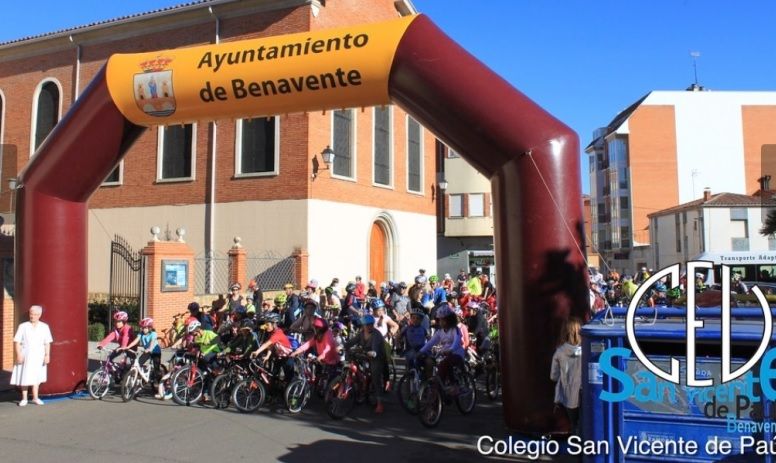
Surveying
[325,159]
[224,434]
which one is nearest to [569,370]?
[224,434]

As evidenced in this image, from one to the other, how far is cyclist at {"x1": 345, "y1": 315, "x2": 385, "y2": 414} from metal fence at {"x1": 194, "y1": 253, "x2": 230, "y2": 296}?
10.9m

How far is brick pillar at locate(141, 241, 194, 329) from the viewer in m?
15.1

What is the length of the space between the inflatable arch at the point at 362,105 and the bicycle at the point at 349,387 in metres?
2.38

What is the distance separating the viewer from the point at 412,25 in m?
8.00

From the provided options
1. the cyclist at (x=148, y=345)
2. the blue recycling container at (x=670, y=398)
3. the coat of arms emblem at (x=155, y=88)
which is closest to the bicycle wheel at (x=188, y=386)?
the cyclist at (x=148, y=345)

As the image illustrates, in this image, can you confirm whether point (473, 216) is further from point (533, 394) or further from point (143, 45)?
point (533, 394)

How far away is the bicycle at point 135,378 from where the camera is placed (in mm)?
9766

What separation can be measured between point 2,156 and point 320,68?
24.1 m

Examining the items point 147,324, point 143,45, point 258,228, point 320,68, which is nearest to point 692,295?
point 320,68

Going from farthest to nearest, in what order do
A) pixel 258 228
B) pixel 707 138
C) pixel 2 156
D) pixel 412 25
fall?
pixel 707 138 < pixel 2 156 < pixel 258 228 < pixel 412 25

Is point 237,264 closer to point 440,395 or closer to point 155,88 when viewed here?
point 155,88

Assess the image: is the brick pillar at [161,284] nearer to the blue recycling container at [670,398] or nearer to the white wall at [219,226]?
the white wall at [219,226]

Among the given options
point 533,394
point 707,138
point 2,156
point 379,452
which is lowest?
point 379,452

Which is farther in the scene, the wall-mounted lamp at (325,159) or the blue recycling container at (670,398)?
the wall-mounted lamp at (325,159)
